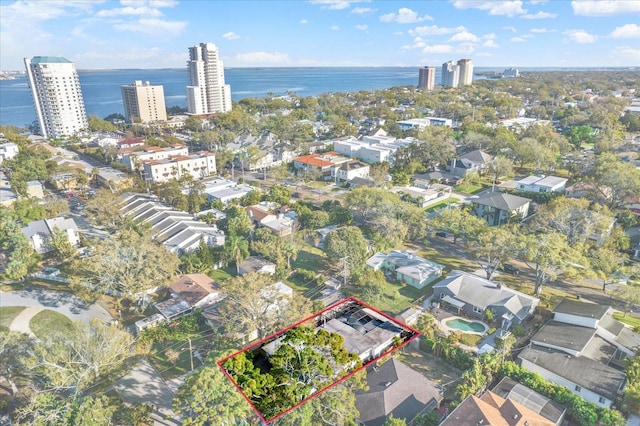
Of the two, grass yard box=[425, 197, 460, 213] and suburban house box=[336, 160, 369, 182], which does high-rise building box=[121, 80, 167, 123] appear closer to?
suburban house box=[336, 160, 369, 182]

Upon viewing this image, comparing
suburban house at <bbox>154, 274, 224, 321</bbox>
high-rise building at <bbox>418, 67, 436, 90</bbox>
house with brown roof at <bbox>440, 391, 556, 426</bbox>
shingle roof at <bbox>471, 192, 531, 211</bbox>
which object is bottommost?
suburban house at <bbox>154, 274, 224, 321</bbox>

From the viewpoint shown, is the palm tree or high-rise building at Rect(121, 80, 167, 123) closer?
the palm tree

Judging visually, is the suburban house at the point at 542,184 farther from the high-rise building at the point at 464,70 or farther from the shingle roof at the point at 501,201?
the high-rise building at the point at 464,70

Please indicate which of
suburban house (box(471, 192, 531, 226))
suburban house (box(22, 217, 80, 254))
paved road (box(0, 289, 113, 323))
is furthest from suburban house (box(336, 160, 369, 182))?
paved road (box(0, 289, 113, 323))

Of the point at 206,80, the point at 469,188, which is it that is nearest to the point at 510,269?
the point at 469,188

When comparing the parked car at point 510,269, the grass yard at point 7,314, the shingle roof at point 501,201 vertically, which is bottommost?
the parked car at point 510,269

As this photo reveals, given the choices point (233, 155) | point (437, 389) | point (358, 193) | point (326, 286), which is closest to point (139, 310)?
point (326, 286)

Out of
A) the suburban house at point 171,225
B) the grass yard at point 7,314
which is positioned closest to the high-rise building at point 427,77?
the suburban house at point 171,225
